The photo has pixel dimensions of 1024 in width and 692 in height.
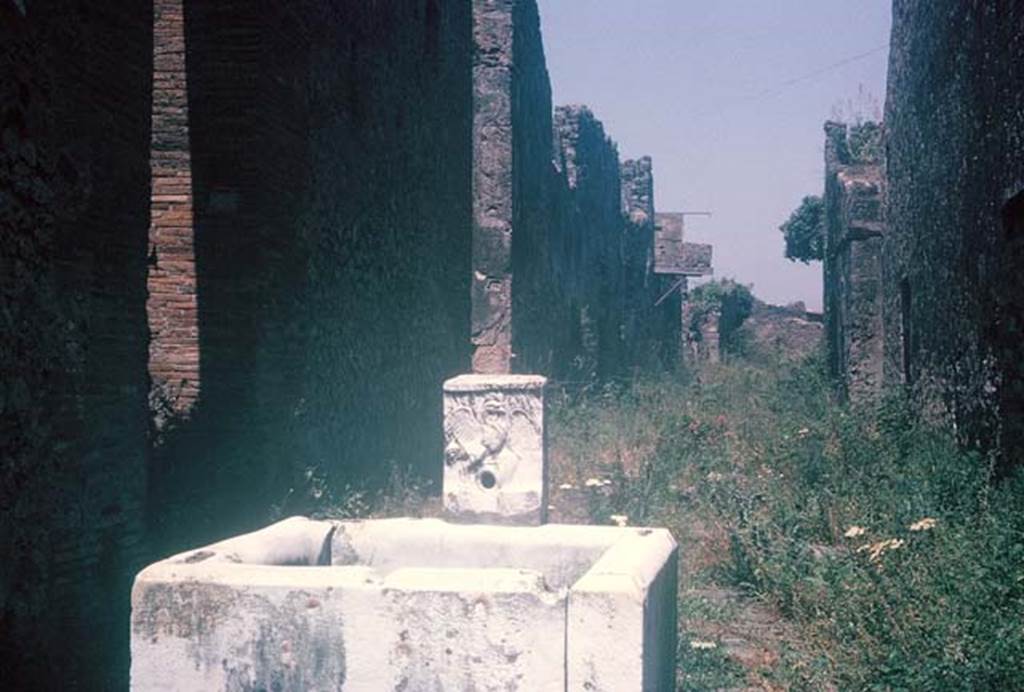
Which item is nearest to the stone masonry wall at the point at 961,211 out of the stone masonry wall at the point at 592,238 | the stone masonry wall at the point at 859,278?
the stone masonry wall at the point at 859,278

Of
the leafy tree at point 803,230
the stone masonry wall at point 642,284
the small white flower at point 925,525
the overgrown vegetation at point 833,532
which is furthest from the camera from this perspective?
the leafy tree at point 803,230

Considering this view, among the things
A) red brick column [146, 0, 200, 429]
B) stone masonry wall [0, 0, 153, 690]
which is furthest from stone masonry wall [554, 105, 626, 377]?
stone masonry wall [0, 0, 153, 690]

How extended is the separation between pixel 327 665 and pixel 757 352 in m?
28.4

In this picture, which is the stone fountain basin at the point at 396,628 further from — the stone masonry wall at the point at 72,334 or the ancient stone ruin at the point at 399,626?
the stone masonry wall at the point at 72,334

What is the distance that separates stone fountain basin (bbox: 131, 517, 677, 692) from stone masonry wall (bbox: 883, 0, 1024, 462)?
4922mm

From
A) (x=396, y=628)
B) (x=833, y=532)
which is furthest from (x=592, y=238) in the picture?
(x=396, y=628)

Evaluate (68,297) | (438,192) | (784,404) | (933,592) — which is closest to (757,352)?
(784,404)

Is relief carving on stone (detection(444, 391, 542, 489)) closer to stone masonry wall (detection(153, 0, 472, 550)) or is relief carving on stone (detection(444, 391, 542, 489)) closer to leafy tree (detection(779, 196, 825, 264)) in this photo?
stone masonry wall (detection(153, 0, 472, 550))

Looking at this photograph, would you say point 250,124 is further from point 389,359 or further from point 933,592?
point 933,592

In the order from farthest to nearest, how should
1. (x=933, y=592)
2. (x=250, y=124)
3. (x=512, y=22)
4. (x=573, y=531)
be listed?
(x=512, y=22) < (x=250, y=124) < (x=933, y=592) < (x=573, y=531)

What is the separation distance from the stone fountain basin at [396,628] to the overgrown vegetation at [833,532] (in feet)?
5.11

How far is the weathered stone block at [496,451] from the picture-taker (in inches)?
194

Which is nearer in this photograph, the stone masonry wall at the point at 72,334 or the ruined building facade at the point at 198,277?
the stone masonry wall at the point at 72,334

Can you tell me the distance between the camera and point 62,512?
389cm
